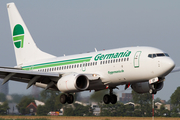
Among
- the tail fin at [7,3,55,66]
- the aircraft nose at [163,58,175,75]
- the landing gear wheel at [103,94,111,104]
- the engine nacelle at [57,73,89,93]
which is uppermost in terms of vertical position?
the tail fin at [7,3,55,66]

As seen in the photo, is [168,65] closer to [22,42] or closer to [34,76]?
[34,76]

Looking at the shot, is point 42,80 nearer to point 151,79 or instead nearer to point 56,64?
point 56,64

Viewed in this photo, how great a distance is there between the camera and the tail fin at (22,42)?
45750mm

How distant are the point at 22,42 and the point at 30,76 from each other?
867cm

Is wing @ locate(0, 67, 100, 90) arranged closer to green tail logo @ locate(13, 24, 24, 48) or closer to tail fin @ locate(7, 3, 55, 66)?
tail fin @ locate(7, 3, 55, 66)

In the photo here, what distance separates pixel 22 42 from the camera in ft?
155

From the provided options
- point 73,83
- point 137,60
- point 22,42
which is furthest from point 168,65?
point 22,42

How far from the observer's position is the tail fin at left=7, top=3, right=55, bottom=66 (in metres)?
45.8

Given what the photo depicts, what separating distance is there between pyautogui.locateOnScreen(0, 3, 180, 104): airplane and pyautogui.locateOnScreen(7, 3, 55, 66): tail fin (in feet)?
1.51

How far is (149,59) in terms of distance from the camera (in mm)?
34062

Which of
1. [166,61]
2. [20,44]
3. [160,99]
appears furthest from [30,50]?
[160,99]

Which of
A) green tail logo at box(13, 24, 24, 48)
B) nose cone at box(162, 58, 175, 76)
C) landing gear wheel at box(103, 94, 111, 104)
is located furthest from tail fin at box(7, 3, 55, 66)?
nose cone at box(162, 58, 175, 76)

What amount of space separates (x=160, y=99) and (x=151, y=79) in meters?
27.4

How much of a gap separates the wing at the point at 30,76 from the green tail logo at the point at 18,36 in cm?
659
